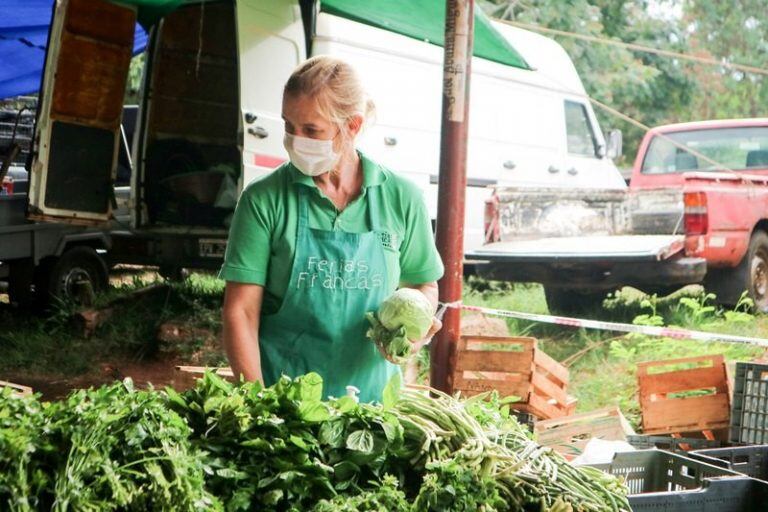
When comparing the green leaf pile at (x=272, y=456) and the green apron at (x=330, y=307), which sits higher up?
the green apron at (x=330, y=307)

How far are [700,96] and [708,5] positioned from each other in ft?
8.64

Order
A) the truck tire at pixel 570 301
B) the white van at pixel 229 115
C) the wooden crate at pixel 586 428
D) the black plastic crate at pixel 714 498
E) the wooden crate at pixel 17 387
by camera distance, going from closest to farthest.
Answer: the wooden crate at pixel 17 387 < the black plastic crate at pixel 714 498 < the wooden crate at pixel 586 428 < the white van at pixel 229 115 < the truck tire at pixel 570 301

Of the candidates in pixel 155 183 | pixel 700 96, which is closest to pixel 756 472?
pixel 155 183

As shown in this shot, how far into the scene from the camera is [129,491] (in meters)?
2.02

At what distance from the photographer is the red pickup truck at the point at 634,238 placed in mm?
8891

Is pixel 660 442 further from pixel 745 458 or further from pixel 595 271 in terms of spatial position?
pixel 595 271

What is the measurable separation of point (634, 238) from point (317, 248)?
674 centimetres

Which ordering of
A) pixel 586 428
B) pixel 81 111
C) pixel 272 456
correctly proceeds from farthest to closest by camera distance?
pixel 81 111
pixel 586 428
pixel 272 456

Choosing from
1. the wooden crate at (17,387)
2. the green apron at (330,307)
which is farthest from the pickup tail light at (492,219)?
the green apron at (330,307)

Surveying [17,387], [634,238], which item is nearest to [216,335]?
[634,238]

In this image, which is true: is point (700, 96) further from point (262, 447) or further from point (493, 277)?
point (262, 447)

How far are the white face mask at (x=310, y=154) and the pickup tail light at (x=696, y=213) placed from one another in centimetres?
653

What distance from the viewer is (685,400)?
5.93 meters

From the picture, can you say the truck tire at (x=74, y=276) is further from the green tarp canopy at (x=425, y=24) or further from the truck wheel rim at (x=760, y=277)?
the truck wheel rim at (x=760, y=277)
